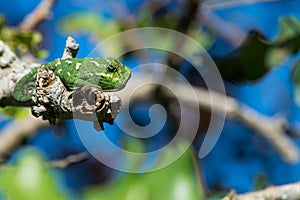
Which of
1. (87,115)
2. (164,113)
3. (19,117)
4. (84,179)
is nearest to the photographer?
(87,115)

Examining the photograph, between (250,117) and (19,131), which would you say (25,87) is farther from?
(250,117)

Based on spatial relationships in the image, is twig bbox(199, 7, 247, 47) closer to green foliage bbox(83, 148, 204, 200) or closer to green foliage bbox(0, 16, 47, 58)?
green foliage bbox(0, 16, 47, 58)

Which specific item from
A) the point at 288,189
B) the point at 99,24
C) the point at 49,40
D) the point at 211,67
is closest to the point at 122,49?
the point at 99,24

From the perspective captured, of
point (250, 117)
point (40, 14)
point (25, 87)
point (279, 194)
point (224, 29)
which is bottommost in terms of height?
point (279, 194)

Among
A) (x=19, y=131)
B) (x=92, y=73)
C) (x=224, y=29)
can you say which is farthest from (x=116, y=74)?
(x=224, y=29)

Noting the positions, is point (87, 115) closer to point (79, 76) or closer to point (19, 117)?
point (79, 76)
